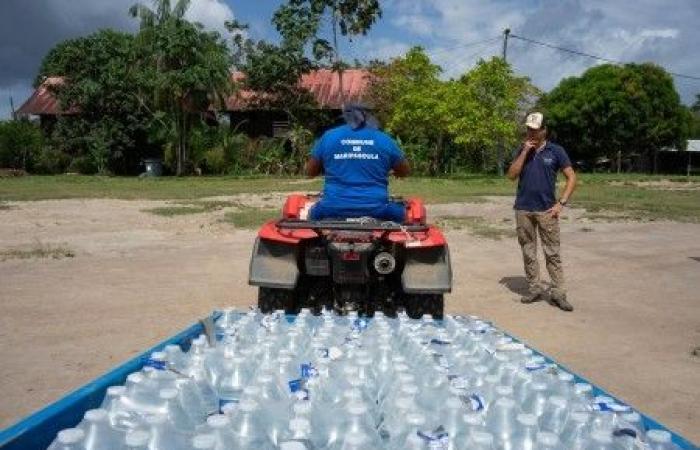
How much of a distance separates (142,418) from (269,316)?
189cm

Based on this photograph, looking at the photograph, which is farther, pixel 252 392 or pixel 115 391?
pixel 115 391

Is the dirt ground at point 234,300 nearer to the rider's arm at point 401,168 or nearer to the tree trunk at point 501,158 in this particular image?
the rider's arm at point 401,168

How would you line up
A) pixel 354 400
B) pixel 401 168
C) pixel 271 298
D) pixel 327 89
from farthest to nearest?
1. pixel 327 89
2. pixel 401 168
3. pixel 271 298
4. pixel 354 400

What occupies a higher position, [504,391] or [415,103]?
[415,103]

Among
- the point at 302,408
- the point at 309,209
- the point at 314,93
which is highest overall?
the point at 314,93

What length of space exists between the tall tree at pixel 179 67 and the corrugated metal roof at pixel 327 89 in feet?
10.7

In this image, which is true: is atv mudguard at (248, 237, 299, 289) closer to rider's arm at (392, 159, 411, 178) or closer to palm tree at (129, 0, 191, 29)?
rider's arm at (392, 159, 411, 178)

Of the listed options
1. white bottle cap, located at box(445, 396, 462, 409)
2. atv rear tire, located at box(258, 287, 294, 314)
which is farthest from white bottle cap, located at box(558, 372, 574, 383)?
atv rear tire, located at box(258, 287, 294, 314)

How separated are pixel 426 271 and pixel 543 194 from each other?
298 cm

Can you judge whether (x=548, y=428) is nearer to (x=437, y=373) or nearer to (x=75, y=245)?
(x=437, y=373)

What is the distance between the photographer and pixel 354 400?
2697mm

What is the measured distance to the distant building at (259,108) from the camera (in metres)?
39.5

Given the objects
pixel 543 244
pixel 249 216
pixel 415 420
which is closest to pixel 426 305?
pixel 543 244

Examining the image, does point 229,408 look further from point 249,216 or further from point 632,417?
point 249,216
